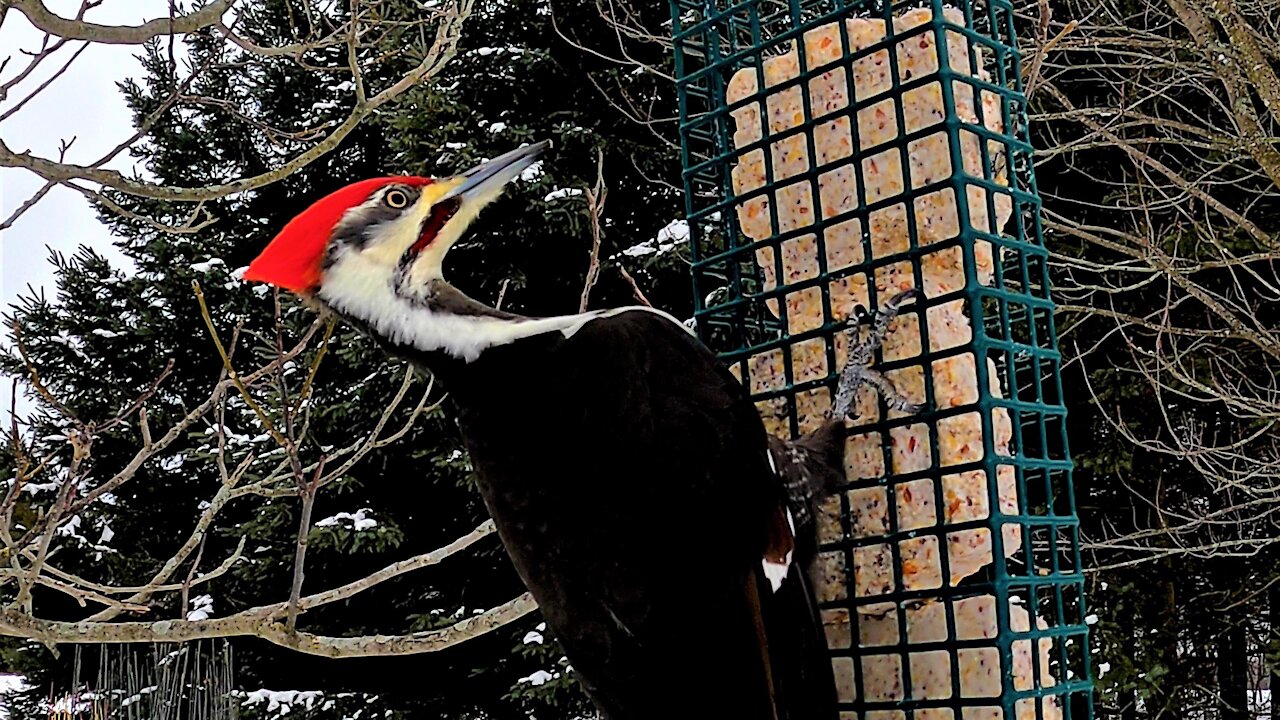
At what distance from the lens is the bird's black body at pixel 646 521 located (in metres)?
1.69

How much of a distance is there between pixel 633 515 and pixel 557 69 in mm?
6965

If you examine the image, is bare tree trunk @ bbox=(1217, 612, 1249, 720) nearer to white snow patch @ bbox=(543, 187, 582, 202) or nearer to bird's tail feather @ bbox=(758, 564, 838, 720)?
white snow patch @ bbox=(543, 187, 582, 202)

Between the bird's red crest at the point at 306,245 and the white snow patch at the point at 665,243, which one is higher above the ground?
the white snow patch at the point at 665,243

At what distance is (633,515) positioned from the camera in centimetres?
170

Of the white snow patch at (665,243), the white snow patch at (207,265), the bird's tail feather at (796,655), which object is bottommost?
the bird's tail feather at (796,655)

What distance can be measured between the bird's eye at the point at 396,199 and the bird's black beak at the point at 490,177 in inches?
2.3

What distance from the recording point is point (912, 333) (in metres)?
1.81

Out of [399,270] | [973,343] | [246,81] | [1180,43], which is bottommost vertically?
[973,343]

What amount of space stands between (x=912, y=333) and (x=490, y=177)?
2.22 feet

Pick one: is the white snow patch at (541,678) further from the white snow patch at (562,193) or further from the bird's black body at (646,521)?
the bird's black body at (646,521)

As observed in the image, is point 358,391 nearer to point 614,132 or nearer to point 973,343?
point 614,132

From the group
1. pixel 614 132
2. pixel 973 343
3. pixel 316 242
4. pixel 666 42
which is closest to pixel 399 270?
pixel 316 242

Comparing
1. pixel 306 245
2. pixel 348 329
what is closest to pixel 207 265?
pixel 348 329

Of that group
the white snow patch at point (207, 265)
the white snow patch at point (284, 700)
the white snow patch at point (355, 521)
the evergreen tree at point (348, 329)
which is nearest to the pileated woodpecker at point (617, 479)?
the evergreen tree at point (348, 329)
